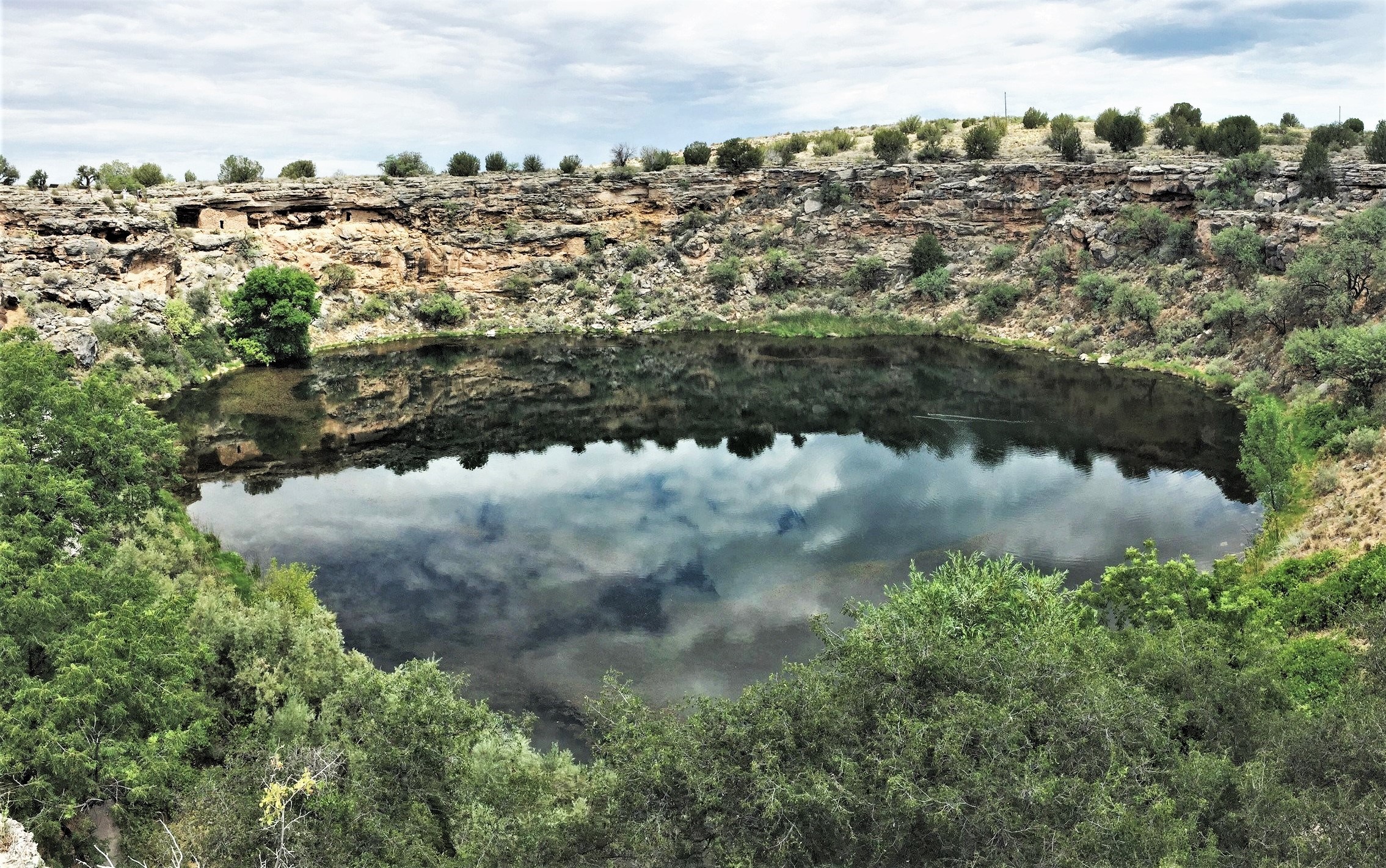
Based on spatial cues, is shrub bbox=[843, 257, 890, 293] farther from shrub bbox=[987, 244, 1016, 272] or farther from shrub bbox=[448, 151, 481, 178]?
shrub bbox=[448, 151, 481, 178]

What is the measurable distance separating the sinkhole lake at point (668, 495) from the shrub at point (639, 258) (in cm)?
2452

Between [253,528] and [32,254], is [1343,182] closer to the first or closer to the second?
[253,528]

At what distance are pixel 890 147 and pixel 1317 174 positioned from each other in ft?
108

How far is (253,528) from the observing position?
2952cm

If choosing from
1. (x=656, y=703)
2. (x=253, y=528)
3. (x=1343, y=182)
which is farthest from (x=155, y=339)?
(x=1343, y=182)

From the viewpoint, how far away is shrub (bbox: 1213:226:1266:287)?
5003 centimetres

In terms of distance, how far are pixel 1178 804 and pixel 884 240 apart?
68181 millimetres

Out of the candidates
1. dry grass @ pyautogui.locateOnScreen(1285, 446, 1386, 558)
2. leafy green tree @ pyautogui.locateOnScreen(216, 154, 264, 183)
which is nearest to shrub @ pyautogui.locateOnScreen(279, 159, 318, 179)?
leafy green tree @ pyautogui.locateOnScreen(216, 154, 264, 183)

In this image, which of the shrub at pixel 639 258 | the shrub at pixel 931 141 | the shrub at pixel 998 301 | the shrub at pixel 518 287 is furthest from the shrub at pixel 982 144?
the shrub at pixel 518 287

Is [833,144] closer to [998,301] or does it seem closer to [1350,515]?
[998,301]

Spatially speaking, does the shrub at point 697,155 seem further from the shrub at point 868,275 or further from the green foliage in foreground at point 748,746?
the green foliage in foreground at point 748,746

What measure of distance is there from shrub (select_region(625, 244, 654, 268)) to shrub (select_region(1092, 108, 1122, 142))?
39391mm

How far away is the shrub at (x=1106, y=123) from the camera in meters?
71.8

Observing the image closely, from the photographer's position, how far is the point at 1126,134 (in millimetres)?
68375
